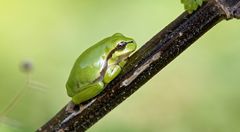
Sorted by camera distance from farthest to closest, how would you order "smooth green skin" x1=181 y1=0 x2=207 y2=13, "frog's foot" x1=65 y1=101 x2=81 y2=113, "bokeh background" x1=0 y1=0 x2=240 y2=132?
1. "bokeh background" x1=0 y1=0 x2=240 y2=132
2. "frog's foot" x1=65 y1=101 x2=81 y2=113
3. "smooth green skin" x1=181 y1=0 x2=207 y2=13

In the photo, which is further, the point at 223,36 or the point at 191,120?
the point at 223,36

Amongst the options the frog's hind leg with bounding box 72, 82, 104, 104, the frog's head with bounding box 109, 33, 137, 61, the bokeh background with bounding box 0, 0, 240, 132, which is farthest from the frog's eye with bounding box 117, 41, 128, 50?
the bokeh background with bounding box 0, 0, 240, 132

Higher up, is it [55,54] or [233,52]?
[233,52]

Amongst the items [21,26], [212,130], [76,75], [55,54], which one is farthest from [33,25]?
[76,75]

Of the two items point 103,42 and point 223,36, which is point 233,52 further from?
point 103,42

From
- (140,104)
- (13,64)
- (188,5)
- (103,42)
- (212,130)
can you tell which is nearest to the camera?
(188,5)

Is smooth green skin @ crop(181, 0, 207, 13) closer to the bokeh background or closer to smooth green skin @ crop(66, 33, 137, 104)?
smooth green skin @ crop(66, 33, 137, 104)
